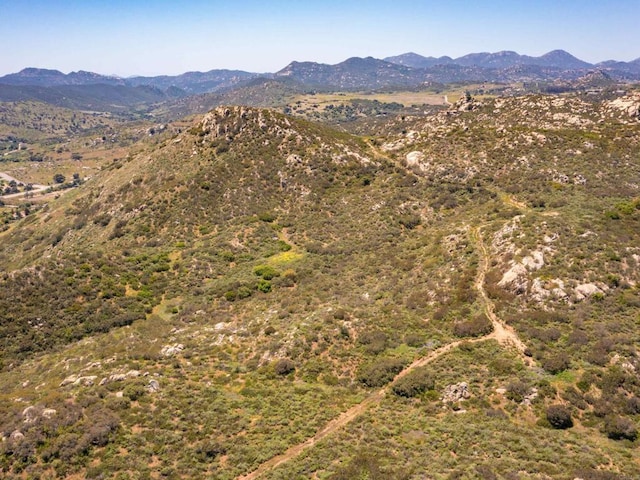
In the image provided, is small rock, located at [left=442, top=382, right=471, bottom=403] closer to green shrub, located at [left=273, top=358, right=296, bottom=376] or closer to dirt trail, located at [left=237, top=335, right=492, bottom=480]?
dirt trail, located at [left=237, top=335, right=492, bottom=480]

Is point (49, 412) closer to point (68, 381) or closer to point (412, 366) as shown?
point (68, 381)

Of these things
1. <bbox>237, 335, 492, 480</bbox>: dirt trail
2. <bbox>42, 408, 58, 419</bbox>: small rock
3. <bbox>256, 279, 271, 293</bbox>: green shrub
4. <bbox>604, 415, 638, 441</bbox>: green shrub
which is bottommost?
<bbox>237, 335, 492, 480</bbox>: dirt trail

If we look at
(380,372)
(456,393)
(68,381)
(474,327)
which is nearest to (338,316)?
(380,372)

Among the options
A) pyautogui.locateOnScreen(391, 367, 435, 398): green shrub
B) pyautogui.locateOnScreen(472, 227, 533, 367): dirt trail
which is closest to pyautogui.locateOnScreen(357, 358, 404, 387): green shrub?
pyautogui.locateOnScreen(391, 367, 435, 398): green shrub

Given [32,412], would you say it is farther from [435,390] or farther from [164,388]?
[435,390]

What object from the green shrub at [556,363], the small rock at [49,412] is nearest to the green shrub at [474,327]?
the green shrub at [556,363]

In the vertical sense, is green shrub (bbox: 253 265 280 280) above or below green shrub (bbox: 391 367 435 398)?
above
